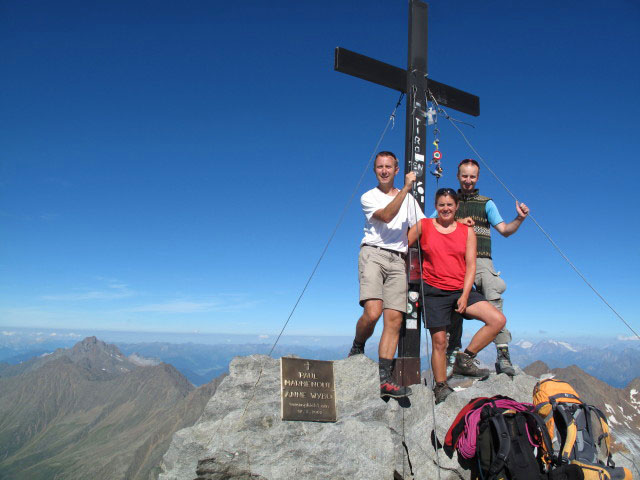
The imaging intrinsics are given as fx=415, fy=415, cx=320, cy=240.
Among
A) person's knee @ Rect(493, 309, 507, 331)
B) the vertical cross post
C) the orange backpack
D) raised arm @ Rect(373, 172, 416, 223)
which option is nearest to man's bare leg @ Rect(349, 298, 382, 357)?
the vertical cross post

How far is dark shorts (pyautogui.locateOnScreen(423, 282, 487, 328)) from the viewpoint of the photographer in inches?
247

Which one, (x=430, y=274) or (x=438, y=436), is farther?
(x=430, y=274)

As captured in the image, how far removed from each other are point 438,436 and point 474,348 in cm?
153

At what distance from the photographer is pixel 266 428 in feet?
19.3

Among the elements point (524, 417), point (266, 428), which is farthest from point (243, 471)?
point (524, 417)

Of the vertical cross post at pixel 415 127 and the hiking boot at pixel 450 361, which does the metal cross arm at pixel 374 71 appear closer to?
the vertical cross post at pixel 415 127

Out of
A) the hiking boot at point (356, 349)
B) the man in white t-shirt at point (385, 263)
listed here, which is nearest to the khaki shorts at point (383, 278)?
the man in white t-shirt at point (385, 263)

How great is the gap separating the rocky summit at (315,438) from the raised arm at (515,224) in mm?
2917

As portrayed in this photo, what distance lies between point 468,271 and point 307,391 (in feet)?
9.96

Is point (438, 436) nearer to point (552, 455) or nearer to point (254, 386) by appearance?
point (552, 455)

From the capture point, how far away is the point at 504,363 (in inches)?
287

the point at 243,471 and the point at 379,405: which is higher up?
the point at 379,405

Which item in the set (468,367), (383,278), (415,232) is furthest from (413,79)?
(468,367)

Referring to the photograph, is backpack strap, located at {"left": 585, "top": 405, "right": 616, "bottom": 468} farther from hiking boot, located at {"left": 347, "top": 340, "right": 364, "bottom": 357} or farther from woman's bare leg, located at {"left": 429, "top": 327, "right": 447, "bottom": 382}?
hiking boot, located at {"left": 347, "top": 340, "right": 364, "bottom": 357}
